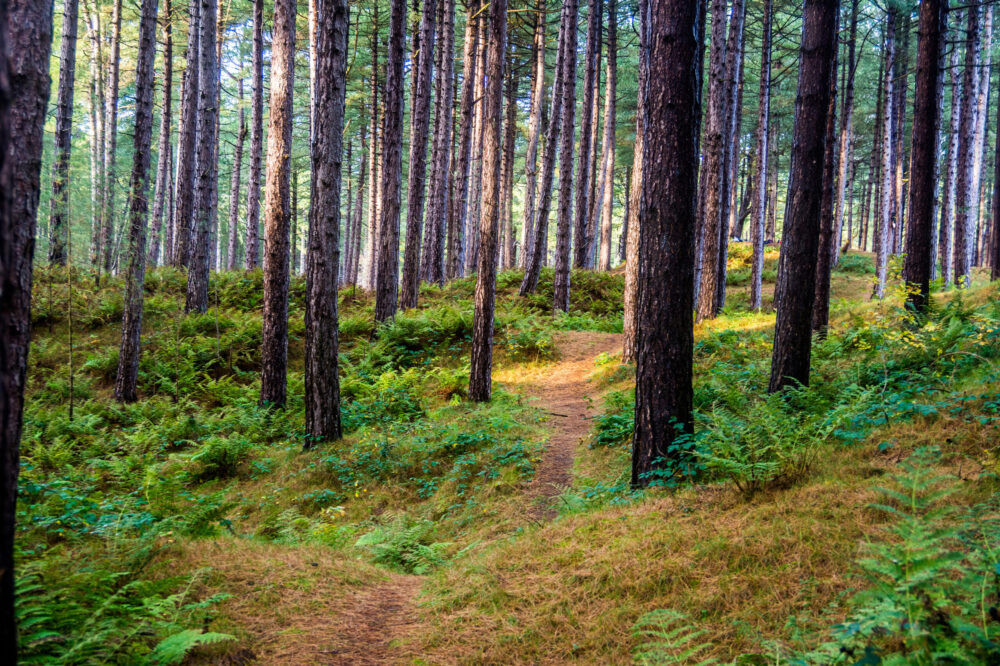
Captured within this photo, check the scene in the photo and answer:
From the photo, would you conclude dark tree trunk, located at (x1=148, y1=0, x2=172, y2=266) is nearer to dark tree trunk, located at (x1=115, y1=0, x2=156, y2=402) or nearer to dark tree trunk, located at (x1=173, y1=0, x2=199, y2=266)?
dark tree trunk, located at (x1=173, y1=0, x2=199, y2=266)

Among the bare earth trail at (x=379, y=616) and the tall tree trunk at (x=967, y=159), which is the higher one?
the tall tree trunk at (x=967, y=159)

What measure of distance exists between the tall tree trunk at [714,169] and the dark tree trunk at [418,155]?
7772 millimetres

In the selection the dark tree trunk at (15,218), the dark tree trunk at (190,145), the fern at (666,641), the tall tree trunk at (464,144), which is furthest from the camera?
the tall tree trunk at (464,144)

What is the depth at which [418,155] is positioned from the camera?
1662cm

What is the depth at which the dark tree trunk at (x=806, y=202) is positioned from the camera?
7250 millimetres

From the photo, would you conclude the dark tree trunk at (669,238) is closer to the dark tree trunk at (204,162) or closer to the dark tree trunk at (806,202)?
the dark tree trunk at (806,202)

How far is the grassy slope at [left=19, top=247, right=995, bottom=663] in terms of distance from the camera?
3.49 metres

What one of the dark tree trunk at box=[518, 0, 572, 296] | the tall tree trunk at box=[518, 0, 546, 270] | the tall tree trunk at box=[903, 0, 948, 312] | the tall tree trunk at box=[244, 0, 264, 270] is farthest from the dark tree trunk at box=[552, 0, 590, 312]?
the tall tree trunk at box=[244, 0, 264, 270]

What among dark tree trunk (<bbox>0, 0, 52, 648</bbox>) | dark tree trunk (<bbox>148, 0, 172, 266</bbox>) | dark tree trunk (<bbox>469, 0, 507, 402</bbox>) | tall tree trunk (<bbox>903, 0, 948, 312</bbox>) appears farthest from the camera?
dark tree trunk (<bbox>148, 0, 172, 266</bbox>)

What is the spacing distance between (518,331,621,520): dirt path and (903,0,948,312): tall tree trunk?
6.32 m

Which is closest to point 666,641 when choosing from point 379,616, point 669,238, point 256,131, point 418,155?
point 379,616

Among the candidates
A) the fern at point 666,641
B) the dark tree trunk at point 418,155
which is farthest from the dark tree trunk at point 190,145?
the fern at point 666,641

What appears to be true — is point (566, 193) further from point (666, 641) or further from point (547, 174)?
point (666, 641)

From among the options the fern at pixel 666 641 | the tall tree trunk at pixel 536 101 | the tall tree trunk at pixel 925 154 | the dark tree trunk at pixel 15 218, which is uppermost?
the tall tree trunk at pixel 536 101
